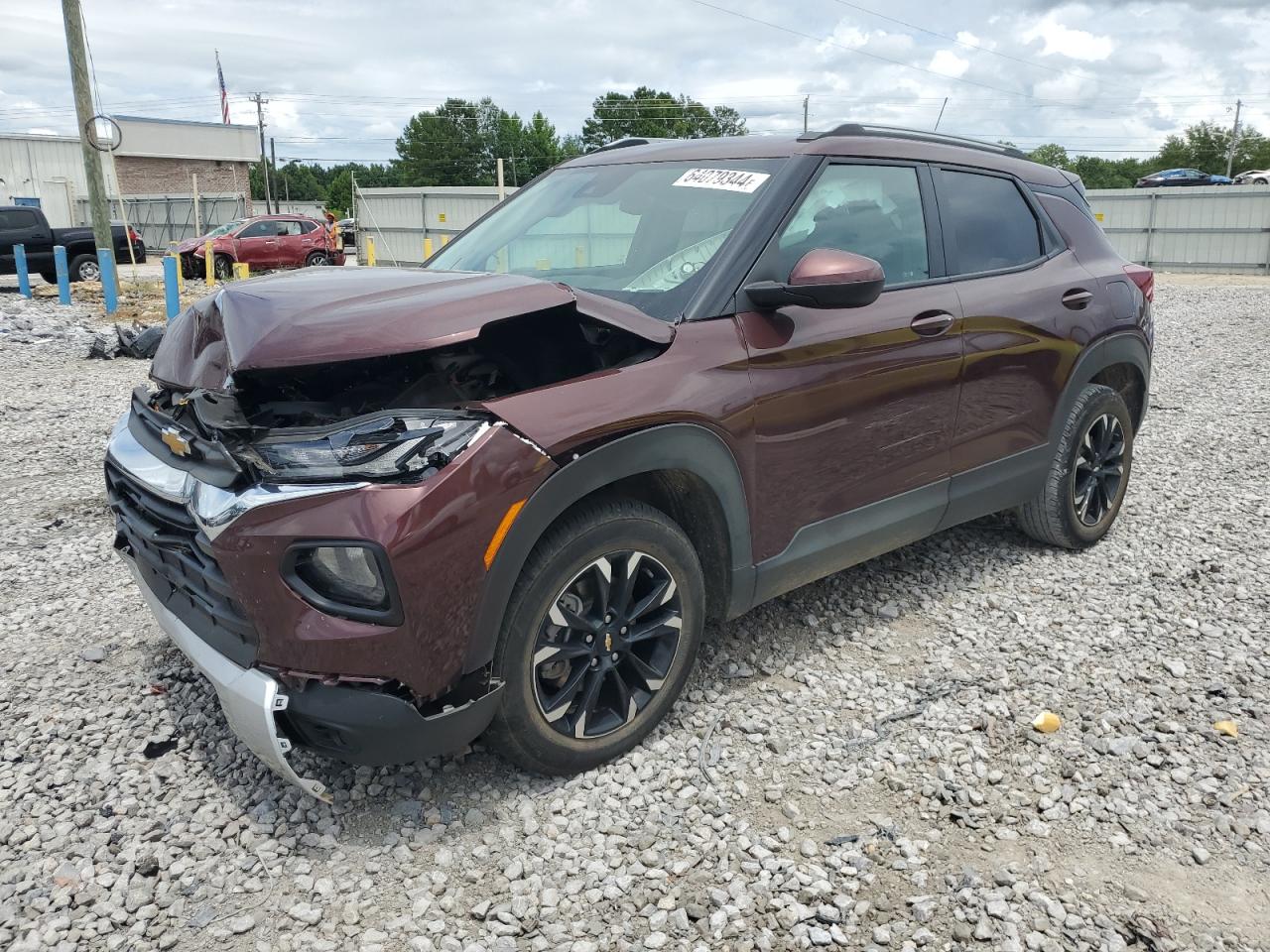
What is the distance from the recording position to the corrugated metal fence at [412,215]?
25703 mm

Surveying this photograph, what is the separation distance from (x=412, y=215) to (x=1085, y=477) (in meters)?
24.5

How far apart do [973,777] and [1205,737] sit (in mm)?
841

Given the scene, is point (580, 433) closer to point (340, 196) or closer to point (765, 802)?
point (765, 802)

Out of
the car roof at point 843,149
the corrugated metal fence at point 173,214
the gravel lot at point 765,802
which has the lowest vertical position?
the gravel lot at point 765,802

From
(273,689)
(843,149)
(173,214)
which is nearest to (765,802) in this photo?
(273,689)

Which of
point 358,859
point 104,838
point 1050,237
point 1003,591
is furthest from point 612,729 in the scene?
point 1050,237

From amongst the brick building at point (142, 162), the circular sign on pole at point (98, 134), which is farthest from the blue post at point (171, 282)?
the brick building at point (142, 162)

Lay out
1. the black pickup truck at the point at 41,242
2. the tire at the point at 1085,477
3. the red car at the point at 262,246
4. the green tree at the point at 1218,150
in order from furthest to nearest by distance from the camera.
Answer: the green tree at the point at 1218,150, the red car at the point at 262,246, the black pickup truck at the point at 41,242, the tire at the point at 1085,477

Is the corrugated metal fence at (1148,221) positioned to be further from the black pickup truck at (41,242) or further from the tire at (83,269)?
the black pickup truck at (41,242)

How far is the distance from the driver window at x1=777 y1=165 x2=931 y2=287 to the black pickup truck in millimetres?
20656

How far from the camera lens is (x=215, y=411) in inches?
104

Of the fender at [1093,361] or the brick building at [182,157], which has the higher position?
the brick building at [182,157]

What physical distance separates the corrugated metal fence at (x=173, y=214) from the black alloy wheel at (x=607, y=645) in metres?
41.6

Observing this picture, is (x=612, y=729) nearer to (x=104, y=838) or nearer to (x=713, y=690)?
(x=713, y=690)
